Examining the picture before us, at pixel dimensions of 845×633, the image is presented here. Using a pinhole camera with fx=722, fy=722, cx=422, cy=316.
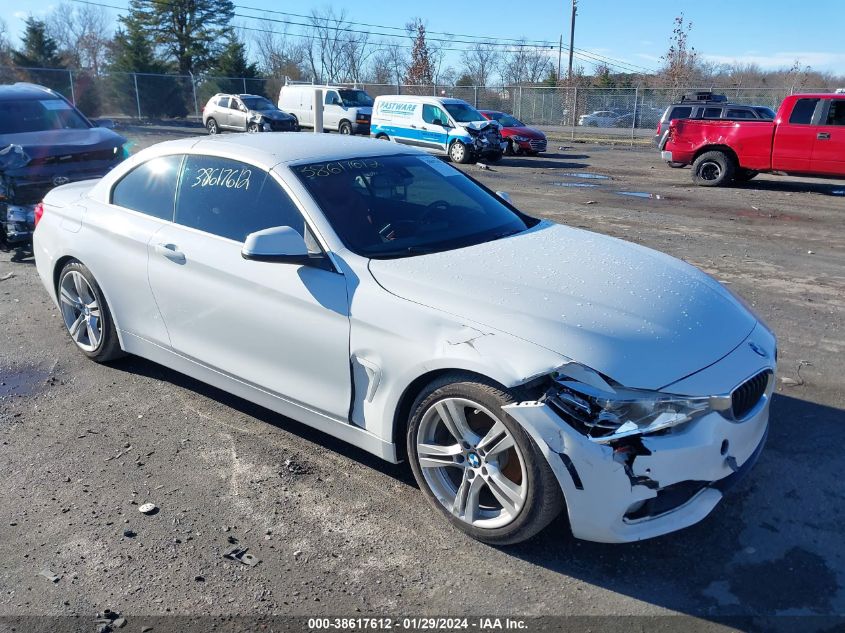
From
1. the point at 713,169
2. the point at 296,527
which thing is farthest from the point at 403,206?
the point at 713,169

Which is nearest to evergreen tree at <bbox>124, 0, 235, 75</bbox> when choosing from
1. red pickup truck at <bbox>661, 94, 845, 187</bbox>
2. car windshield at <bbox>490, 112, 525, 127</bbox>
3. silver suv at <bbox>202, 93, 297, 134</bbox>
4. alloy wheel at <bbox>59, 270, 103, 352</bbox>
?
silver suv at <bbox>202, 93, 297, 134</bbox>

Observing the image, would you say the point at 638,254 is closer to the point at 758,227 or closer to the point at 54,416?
the point at 54,416

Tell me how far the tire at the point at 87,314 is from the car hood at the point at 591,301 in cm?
239

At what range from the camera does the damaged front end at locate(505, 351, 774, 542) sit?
2.75 meters

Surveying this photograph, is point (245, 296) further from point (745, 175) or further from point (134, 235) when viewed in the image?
point (745, 175)

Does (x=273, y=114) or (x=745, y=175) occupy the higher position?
(x=273, y=114)

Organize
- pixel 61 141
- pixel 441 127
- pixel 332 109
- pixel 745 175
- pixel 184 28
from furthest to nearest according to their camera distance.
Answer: pixel 184 28 → pixel 332 109 → pixel 441 127 → pixel 745 175 → pixel 61 141

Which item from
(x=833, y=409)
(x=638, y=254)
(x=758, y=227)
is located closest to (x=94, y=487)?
(x=638, y=254)

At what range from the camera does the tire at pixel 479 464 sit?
9.54ft

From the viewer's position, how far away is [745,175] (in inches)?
636

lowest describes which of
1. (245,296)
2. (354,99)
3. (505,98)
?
(245,296)

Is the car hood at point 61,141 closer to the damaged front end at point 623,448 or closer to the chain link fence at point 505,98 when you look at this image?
the damaged front end at point 623,448

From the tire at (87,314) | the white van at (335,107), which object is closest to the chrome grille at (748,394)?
the tire at (87,314)

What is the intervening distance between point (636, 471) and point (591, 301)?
2.67 feet
